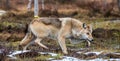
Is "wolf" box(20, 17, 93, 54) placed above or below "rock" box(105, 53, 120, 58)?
above

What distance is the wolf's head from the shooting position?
50.7 ft

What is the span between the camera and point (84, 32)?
1554cm

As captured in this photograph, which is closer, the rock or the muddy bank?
the muddy bank

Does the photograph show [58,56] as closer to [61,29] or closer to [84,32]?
[61,29]

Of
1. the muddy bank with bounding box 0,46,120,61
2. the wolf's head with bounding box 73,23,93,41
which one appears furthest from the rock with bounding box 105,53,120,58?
the wolf's head with bounding box 73,23,93,41

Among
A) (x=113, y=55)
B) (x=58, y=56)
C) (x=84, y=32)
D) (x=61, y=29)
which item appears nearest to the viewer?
(x=58, y=56)

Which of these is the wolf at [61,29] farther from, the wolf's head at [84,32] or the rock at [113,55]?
the rock at [113,55]

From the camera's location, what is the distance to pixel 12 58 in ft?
42.8

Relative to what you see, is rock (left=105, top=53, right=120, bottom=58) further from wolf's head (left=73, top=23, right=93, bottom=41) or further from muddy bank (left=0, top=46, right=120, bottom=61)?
wolf's head (left=73, top=23, right=93, bottom=41)

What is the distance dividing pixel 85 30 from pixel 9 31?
6524mm

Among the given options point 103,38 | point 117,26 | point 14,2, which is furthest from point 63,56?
point 14,2

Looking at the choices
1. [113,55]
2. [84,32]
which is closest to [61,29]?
[84,32]

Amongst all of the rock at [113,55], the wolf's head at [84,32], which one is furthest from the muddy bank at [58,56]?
the wolf's head at [84,32]

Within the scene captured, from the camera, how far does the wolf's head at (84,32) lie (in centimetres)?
1546
